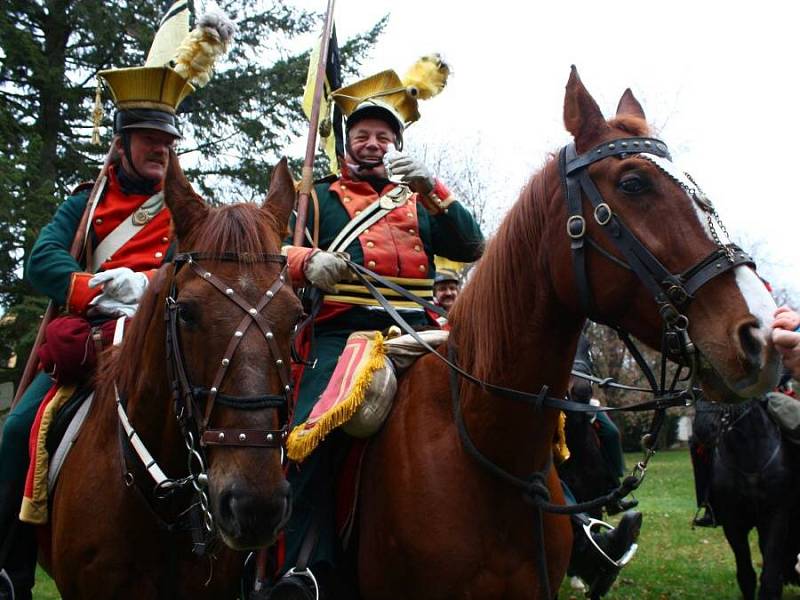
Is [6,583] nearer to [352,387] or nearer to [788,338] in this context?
[352,387]

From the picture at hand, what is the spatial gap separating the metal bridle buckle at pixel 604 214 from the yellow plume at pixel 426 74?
2565mm

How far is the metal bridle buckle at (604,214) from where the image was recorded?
10.7ft

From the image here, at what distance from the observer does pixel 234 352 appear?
3.22m

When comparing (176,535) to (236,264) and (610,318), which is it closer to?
(236,264)

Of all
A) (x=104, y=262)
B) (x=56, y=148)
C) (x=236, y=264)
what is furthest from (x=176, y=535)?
(x=56, y=148)

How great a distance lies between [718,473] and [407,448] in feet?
21.2

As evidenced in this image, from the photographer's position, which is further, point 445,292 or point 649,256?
point 445,292

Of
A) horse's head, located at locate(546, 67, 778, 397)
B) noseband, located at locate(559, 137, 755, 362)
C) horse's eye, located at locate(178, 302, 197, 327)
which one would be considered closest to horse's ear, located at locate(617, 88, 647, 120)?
horse's head, located at locate(546, 67, 778, 397)

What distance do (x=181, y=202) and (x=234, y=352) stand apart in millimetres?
898

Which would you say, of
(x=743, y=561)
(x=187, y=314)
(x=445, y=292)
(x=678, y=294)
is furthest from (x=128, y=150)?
(x=743, y=561)

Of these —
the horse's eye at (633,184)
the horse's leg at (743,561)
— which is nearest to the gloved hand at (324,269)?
the horse's eye at (633,184)

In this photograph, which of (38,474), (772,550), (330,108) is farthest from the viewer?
(772,550)

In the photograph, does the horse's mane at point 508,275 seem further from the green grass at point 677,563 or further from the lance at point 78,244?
the green grass at point 677,563

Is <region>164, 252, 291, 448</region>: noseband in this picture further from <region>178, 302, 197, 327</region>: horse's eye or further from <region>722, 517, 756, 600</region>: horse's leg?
<region>722, 517, 756, 600</region>: horse's leg
